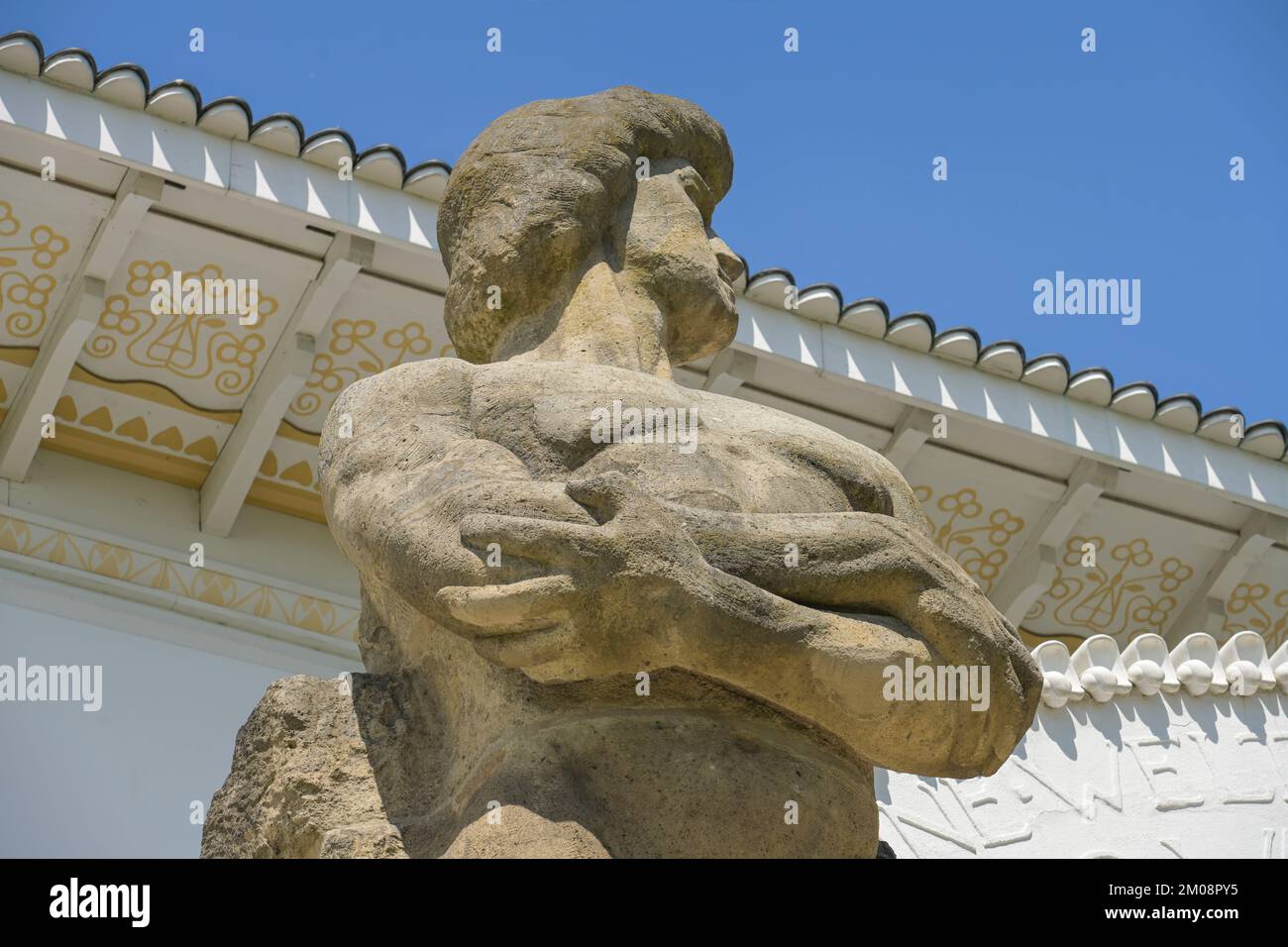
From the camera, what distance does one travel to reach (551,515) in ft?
9.97

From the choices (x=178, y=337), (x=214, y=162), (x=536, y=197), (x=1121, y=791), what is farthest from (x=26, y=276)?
(x=536, y=197)

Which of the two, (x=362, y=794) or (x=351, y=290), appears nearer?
(x=362, y=794)

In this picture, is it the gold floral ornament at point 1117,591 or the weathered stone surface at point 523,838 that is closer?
the weathered stone surface at point 523,838

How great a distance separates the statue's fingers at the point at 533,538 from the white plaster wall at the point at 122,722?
449cm

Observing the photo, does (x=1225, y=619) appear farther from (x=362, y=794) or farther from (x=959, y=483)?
(x=362, y=794)

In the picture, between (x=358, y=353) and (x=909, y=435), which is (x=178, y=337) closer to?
(x=358, y=353)

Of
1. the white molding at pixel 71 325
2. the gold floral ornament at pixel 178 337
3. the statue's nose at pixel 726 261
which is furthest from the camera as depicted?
the gold floral ornament at pixel 178 337

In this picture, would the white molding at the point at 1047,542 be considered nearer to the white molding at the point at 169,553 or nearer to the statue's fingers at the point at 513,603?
the white molding at the point at 169,553

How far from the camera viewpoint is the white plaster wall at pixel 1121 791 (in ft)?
18.8

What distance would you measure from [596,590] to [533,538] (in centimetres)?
12

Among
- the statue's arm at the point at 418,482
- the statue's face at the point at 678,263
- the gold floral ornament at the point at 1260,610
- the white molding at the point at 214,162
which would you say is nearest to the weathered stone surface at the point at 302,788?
the statue's arm at the point at 418,482

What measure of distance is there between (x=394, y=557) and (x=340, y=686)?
387 mm

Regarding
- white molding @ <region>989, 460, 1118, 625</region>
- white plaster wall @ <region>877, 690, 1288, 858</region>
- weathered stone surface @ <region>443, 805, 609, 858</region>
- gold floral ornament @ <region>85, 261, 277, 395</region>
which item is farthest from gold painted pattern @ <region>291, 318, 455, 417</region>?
weathered stone surface @ <region>443, 805, 609, 858</region>
